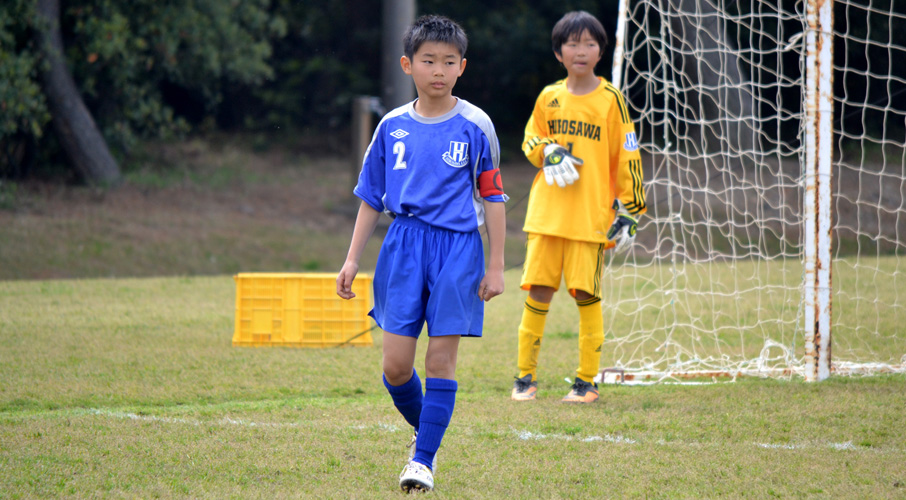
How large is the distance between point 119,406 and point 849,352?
4570 millimetres

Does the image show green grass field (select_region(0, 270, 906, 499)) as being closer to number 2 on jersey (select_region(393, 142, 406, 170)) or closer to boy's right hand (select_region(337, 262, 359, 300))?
boy's right hand (select_region(337, 262, 359, 300))

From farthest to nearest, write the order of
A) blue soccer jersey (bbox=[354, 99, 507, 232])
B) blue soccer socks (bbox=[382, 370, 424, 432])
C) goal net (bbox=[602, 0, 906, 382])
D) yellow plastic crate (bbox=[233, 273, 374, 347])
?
yellow plastic crate (bbox=[233, 273, 374, 347]) < goal net (bbox=[602, 0, 906, 382]) < blue soccer socks (bbox=[382, 370, 424, 432]) < blue soccer jersey (bbox=[354, 99, 507, 232])

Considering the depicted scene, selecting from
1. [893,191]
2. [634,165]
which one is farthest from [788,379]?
[893,191]

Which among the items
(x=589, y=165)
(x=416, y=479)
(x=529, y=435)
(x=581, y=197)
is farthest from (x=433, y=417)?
(x=589, y=165)

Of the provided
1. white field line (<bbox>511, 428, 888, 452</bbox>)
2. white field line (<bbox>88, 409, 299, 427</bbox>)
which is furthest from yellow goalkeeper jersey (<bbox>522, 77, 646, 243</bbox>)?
white field line (<bbox>88, 409, 299, 427</bbox>)

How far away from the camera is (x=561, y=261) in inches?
177

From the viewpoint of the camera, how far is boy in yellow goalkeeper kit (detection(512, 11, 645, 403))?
4.40m

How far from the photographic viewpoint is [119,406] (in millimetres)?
4285

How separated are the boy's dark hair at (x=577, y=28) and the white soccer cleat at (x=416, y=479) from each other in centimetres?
250

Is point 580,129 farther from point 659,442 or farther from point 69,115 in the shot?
point 69,115

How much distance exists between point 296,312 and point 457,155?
3.28 m

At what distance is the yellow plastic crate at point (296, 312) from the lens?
19.6 ft

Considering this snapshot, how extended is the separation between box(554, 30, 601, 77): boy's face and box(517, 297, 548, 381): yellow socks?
4.20ft

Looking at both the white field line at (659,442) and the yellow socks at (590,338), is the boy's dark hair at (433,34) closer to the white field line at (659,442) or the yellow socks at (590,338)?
the white field line at (659,442)
